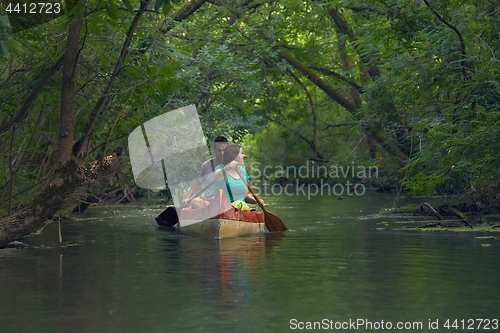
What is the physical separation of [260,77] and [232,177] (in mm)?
9138

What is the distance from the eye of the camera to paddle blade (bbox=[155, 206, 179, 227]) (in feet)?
65.8

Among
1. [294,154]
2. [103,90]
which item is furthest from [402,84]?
[294,154]

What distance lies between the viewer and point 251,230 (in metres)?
18.2

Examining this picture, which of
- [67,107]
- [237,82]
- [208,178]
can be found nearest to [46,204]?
[67,107]

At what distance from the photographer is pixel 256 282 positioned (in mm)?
10797

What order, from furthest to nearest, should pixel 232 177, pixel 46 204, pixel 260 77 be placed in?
pixel 260 77 → pixel 232 177 → pixel 46 204

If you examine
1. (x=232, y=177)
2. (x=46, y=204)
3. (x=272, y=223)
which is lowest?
(x=272, y=223)

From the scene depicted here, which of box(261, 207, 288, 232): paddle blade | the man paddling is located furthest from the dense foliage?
box(261, 207, 288, 232): paddle blade

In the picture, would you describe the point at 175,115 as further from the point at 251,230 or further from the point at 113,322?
the point at 113,322

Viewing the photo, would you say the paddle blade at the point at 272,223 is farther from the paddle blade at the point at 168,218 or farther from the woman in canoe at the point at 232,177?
the paddle blade at the point at 168,218

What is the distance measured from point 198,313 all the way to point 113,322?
0.86 metres

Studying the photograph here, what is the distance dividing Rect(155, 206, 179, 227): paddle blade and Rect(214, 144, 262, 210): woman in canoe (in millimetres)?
2056

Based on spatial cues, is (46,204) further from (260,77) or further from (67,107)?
(260,77)

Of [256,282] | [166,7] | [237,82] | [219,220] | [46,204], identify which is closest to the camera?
[166,7]
